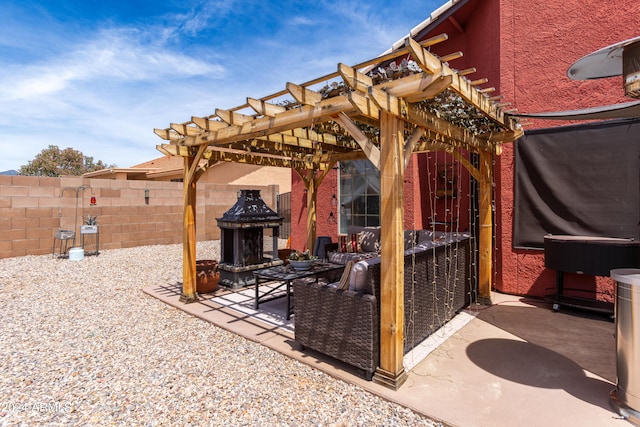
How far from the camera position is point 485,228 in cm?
452

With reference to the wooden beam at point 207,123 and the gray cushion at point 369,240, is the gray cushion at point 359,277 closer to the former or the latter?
the wooden beam at point 207,123

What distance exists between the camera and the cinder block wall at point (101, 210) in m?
7.54

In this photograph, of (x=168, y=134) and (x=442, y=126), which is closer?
(x=442, y=126)

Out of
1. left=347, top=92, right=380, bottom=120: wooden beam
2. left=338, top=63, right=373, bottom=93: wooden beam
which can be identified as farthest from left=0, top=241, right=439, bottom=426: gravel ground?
left=338, top=63, right=373, bottom=93: wooden beam

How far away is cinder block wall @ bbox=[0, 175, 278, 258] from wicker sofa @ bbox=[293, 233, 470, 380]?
822cm

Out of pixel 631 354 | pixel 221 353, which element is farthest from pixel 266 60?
pixel 631 354

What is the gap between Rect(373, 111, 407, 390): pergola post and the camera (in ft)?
8.11

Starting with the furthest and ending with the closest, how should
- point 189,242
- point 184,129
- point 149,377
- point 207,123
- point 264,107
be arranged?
point 189,242 → point 184,129 → point 207,123 → point 264,107 → point 149,377

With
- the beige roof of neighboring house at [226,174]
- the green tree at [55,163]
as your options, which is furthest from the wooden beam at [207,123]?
the green tree at [55,163]

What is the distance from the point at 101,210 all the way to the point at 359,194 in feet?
23.7

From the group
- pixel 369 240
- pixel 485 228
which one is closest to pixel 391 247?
pixel 485 228

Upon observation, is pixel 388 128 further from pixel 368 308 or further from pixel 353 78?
pixel 368 308

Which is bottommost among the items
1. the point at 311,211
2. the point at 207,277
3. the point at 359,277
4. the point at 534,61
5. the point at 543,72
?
the point at 207,277

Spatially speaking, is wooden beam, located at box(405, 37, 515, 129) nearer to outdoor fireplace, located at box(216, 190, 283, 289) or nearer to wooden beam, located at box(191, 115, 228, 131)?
wooden beam, located at box(191, 115, 228, 131)
